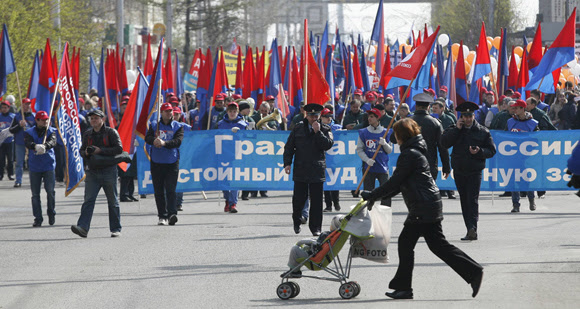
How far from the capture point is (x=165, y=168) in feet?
48.7

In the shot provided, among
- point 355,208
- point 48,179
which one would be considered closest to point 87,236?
point 48,179

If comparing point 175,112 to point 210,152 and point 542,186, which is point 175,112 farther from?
point 542,186

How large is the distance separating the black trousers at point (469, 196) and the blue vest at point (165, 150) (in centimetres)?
428

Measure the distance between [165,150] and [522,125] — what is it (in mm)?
5973

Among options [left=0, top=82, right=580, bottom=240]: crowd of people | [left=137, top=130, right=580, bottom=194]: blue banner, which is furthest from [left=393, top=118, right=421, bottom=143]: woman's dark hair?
[left=137, top=130, right=580, bottom=194]: blue banner

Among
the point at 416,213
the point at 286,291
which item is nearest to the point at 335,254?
the point at 286,291

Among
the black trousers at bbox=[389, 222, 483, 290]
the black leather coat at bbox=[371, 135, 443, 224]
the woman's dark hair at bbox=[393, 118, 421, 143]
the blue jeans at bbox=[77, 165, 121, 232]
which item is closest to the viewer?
the black trousers at bbox=[389, 222, 483, 290]

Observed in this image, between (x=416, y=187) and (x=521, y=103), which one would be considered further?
(x=521, y=103)

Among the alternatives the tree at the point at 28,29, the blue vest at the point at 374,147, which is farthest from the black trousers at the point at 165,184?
the tree at the point at 28,29

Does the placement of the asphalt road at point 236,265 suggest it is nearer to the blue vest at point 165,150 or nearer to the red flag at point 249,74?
the blue vest at point 165,150

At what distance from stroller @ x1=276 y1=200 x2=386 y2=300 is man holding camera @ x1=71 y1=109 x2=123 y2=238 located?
5134 millimetres

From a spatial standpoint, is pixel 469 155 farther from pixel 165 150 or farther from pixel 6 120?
pixel 6 120

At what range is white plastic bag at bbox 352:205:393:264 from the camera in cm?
871

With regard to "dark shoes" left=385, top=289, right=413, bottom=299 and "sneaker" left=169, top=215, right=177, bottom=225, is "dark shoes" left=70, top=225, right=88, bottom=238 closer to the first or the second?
"sneaker" left=169, top=215, right=177, bottom=225
